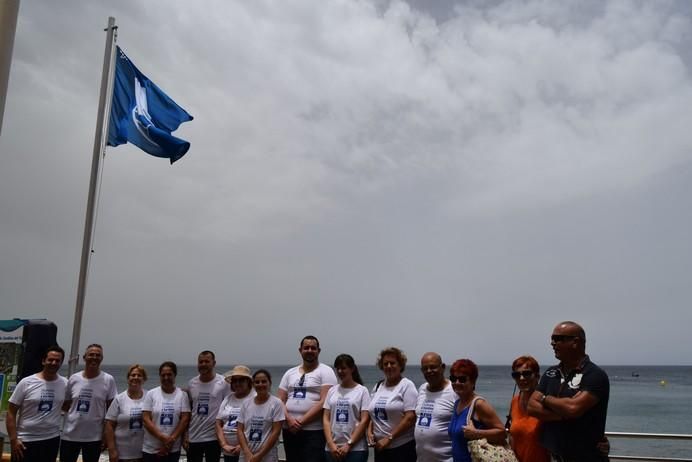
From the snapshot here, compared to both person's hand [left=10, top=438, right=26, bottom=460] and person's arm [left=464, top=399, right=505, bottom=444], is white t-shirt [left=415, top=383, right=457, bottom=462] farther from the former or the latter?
person's hand [left=10, top=438, right=26, bottom=460]

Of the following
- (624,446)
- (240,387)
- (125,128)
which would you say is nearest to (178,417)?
(240,387)

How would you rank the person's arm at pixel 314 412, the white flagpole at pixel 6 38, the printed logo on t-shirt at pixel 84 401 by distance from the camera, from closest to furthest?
the white flagpole at pixel 6 38 < the person's arm at pixel 314 412 < the printed logo on t-shirt at pixel 84 401

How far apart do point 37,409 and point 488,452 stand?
443 cm

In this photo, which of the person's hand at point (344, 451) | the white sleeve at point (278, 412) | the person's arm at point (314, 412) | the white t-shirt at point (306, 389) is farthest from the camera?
the white t-shirt at point (306, 389)

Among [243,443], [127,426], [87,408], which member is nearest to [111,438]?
[127,426]

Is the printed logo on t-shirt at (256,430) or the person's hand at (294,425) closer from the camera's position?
the printed logo on t-shirt at (256,430)

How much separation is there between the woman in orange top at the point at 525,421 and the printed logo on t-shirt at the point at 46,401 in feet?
14.6

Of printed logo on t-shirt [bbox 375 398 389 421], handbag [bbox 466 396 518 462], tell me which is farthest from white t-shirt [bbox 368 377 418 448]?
handbag [bbox 466 396 518 462]

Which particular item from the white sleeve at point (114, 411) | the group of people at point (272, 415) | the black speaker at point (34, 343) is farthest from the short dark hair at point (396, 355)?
the black speaker at point (34, 343)

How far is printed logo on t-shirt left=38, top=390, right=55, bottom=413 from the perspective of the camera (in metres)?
5.86

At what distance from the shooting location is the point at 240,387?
5812mm

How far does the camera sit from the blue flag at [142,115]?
8094mm

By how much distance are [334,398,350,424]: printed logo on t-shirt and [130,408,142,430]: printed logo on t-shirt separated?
79.2 inches

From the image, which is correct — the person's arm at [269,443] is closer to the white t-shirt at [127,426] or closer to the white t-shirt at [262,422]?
the white t-shirt at [262,422]
